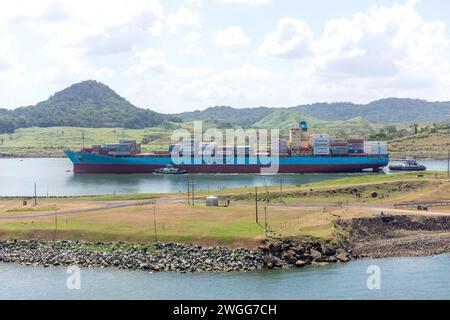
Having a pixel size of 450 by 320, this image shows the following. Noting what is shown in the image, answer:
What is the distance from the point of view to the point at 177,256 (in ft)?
191

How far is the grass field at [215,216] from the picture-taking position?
63.5 m

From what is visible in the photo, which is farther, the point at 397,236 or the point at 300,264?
the point at 397,236

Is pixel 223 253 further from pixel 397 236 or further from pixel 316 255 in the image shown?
pixel 397 236

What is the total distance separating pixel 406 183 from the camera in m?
97.3

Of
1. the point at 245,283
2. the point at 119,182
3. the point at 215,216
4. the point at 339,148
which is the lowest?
the point at 245,283

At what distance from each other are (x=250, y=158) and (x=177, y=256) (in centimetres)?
10277

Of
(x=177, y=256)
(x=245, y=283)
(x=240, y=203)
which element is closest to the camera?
(x=245, y=283)

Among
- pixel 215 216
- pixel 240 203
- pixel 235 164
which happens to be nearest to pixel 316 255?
pixel 215 216

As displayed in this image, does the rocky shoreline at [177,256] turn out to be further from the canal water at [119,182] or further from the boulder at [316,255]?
the canal water at [119,182]

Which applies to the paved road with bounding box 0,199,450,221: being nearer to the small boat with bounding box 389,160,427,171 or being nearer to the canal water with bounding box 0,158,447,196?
the canal water with bounding box 0,158,447,196

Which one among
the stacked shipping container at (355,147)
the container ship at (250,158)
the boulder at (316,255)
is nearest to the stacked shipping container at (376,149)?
the container ship at (250,158)

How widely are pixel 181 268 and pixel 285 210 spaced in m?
24.9

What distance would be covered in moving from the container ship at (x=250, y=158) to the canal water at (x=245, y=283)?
9865 centimetres
